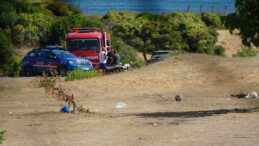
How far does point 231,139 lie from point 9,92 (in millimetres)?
13841

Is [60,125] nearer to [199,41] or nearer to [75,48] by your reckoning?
[75,48]

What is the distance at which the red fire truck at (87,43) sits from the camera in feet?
101

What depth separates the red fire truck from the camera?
101 feet

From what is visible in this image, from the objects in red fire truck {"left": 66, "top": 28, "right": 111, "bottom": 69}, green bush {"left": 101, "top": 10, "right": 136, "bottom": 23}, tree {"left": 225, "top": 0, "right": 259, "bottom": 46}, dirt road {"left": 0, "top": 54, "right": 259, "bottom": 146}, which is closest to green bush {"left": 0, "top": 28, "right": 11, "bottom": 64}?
red fire truck {"left": 66, "top": 28, "right": 111, "bottom": 69}

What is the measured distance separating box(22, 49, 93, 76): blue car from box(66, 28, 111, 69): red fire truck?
145cm

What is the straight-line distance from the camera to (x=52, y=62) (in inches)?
1147

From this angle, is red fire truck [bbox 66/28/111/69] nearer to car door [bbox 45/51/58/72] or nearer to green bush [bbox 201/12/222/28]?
car door [bbox 45/51/58/72]

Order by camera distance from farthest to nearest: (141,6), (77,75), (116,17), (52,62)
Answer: (141,6), (116,17), (52,62), (77,75)

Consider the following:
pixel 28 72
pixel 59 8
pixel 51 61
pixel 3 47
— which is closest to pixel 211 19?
pixel 59 8

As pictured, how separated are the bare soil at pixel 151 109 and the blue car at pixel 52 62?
4.10 metres

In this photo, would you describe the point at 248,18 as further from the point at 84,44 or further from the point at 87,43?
the point at 84,44

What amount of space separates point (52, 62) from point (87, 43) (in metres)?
2.78

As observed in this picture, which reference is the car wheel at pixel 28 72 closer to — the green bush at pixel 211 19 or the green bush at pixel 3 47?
the green bush at pixel 3 47

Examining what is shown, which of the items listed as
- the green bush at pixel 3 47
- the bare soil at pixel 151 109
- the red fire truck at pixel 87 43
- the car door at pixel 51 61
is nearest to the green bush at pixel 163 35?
the green bush at pixel 3 47
